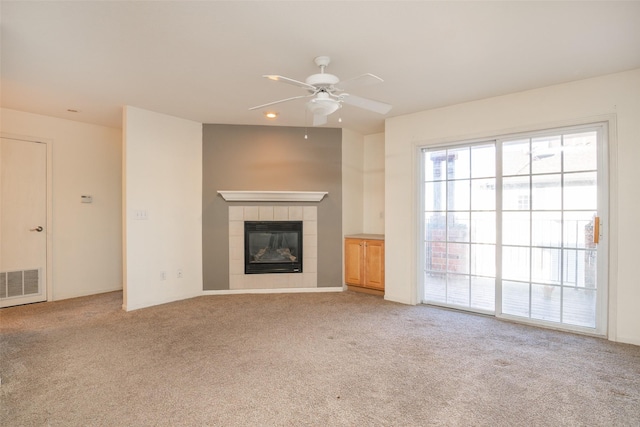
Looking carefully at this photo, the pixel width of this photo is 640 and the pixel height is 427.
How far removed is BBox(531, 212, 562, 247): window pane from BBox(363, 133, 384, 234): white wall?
2.37 metres

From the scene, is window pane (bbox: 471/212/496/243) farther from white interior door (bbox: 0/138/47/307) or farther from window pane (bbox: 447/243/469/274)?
white interior door (bbox: 0/138/47/307)

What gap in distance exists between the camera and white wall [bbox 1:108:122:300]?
4770mm

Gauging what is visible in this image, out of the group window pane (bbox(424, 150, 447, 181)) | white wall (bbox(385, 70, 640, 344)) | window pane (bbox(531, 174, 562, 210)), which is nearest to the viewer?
white wall (bbox(385, 70, 640, 344))

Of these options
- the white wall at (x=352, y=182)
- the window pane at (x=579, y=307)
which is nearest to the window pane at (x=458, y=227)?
the window pane at (x=579, y=307)

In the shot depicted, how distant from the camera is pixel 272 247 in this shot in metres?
5.38

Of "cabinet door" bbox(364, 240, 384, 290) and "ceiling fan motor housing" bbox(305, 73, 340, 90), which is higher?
"ceiling fan motor housing" bbox(305, 73, 340, 90)

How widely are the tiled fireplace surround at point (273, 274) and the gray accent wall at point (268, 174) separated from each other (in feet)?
0.26

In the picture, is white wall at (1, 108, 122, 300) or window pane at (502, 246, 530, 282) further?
white wall at (1, 108, 122, 300)

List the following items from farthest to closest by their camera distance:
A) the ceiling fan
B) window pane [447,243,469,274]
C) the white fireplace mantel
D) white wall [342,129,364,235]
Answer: white wall [342,129,364,235] → the white fireplace mantel → window pane [447,243,469,274] → the ceiling fan

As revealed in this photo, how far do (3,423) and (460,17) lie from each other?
392 cm

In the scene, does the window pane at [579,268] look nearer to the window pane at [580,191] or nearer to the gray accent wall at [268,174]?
the window pane at [580,191]

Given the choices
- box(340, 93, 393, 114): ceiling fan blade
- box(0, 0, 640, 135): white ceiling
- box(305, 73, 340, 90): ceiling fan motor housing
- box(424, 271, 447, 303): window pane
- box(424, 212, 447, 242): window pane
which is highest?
box(0, 0, 640, 135): white ceiling

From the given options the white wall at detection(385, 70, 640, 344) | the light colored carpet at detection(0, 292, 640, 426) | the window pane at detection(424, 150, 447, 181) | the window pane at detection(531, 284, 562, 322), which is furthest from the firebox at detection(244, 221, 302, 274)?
the window pane at detection(531, 284, 562, 322)

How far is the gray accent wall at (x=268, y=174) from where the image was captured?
17.0 ft
